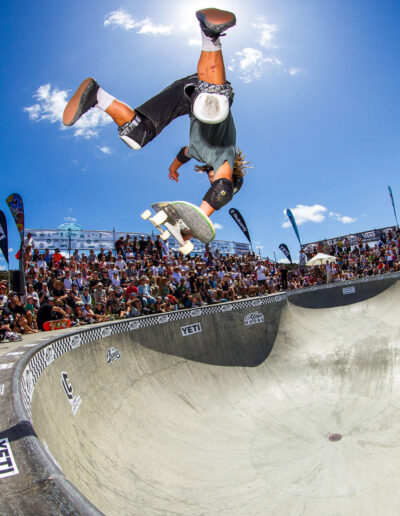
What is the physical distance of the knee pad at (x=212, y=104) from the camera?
2811 millimetres

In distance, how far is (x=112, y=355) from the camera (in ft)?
18.6

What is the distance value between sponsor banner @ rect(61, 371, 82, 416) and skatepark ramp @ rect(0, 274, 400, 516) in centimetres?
2

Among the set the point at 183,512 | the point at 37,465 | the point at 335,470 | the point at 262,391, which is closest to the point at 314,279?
the point at 262,391

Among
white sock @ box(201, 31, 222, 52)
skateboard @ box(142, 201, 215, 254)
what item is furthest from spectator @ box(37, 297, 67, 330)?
white sock @ box(201, 31, 222, 52)

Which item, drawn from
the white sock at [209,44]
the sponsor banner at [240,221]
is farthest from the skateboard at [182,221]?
the sponsor banner at [240,221]

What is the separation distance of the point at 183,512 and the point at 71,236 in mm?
11264

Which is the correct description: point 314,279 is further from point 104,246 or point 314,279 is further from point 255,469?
point 255,469

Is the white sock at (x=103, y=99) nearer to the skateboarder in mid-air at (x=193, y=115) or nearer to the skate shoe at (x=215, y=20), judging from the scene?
the skateboarder in mid-air at (x=193, y=115)

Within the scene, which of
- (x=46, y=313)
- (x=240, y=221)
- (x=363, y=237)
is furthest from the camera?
(x=363, y=237)

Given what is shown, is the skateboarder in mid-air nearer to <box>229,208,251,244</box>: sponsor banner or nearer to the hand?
the hand

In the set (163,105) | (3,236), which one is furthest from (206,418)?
(3,236)

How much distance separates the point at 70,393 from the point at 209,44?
4.18 metres

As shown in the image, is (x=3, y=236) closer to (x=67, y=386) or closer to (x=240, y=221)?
(x=67, y=386)

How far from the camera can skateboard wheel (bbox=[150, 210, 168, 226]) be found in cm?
285
